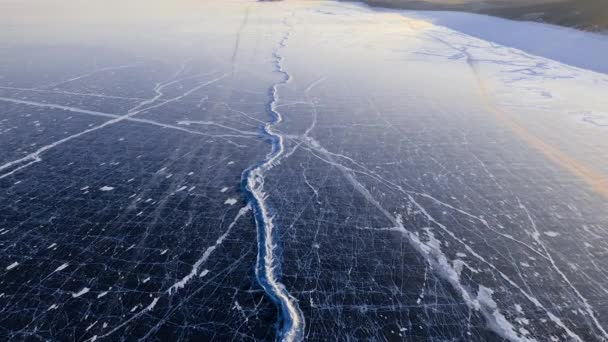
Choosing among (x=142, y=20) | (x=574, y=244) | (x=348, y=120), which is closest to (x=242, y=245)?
Answer: (x=574, y=244)

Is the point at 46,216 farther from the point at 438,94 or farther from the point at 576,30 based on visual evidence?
the point at 576,30

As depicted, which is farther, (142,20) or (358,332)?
(142,20)

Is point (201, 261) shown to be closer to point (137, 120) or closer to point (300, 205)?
Result: point (300, 205)

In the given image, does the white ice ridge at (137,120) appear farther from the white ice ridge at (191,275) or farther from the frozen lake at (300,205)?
the white ice ridge at (191,275)

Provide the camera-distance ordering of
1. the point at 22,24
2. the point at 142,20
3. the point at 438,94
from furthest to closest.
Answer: the point at 142,20, the point at 22,24, the point at 438,94

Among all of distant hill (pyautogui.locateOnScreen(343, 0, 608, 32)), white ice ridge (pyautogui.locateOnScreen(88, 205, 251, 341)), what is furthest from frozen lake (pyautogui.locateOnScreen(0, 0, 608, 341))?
distant hill (pyautogui.locateOnScreen(343, 0, 608, 32))

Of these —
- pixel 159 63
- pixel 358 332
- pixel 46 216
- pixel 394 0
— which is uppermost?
pixel 394 0
